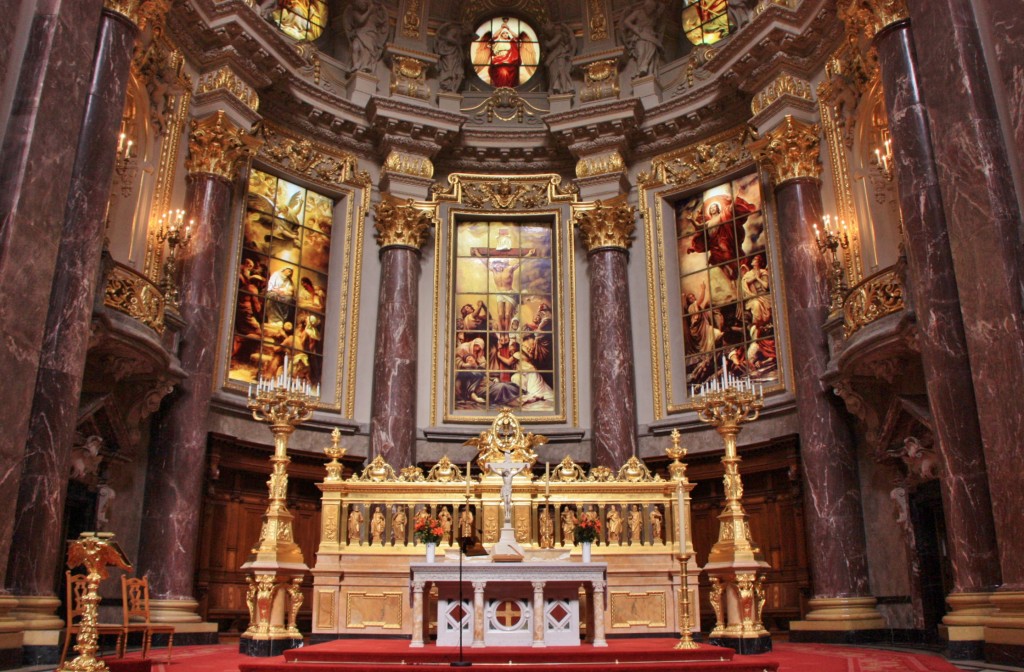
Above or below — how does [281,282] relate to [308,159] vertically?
below

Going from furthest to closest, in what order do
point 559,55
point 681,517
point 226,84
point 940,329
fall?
point 559,55
point 226,84
point 940,329
point 681,517

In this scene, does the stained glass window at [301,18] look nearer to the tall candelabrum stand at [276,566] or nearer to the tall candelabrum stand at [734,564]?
the tall candelabrum stand at [276,566]

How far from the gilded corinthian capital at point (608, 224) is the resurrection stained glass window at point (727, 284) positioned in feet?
3.89

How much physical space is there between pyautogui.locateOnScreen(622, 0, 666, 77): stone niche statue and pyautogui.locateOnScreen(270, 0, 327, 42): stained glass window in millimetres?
6774

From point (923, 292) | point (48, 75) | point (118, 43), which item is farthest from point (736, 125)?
point (48, 75)

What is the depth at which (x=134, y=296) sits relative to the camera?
12102 millimetres

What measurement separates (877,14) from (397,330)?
10.1 m

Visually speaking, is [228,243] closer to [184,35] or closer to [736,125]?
[184,35]

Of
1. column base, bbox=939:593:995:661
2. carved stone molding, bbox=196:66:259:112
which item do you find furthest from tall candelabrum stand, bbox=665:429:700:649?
carved stone molding, bbox=196:66:259:112

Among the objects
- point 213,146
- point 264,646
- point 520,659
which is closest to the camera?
point 520,659

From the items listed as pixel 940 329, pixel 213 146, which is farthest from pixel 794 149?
pixel 213 146

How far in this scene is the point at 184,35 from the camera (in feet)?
49.1

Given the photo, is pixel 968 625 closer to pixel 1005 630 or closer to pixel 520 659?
pixel 1005 630

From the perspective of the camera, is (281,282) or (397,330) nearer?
(281,282)
